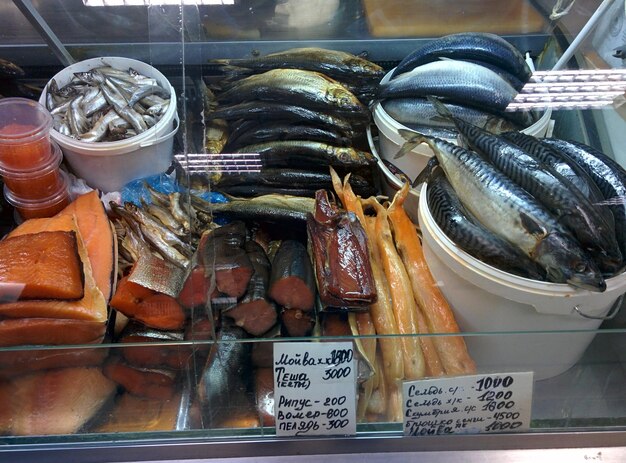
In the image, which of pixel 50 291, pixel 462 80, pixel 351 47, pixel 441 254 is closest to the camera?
pixel 50 291

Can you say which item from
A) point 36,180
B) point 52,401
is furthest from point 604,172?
point 36,180

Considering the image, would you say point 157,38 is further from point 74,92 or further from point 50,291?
point 50,291

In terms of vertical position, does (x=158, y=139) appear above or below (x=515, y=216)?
below

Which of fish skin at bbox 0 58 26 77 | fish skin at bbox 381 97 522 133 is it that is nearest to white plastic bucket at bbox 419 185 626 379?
fish skin at bbox 381 97 522 133

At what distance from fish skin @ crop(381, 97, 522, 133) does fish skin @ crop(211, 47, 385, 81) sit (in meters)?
0.20

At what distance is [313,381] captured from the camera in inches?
51.9

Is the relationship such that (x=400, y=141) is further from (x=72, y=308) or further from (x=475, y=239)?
(x=72, y=308)

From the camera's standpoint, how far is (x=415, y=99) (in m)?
2.05

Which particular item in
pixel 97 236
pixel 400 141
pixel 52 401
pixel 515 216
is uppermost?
pixel 515 216

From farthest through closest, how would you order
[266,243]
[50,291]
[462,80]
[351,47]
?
[351,47] → [462,80] → [266,243] → [50,291]

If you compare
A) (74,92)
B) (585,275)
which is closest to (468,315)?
(585,275)

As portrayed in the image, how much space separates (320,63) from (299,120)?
0.90ft

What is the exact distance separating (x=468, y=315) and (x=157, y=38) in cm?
132

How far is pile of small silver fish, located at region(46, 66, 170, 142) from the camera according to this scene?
84.6 inches
